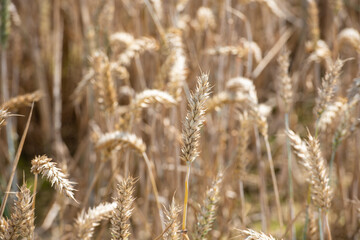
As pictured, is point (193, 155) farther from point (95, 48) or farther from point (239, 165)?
point (95, 48)

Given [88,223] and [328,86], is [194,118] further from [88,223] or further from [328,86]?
[328,86]

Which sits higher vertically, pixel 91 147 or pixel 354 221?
pixel 91 147

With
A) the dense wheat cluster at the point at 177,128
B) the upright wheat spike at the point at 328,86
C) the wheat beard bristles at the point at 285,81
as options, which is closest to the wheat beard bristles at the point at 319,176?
the dense wheat cluster at the point at 177,128

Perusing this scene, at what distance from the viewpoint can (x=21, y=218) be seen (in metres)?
0.77

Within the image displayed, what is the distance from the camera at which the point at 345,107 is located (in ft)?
3.94

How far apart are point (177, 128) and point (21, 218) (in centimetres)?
92

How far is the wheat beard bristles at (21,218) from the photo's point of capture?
2.49ft

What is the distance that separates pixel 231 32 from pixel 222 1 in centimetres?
14

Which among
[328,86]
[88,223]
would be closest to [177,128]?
[328,86]

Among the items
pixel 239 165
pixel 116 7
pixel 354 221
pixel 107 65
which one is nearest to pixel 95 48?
pixel 107 65

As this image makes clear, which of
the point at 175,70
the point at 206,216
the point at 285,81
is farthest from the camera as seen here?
the point at 175,70

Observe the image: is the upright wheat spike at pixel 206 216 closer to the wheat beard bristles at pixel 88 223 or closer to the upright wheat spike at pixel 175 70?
the wheat beard bristles at pixel 88 223

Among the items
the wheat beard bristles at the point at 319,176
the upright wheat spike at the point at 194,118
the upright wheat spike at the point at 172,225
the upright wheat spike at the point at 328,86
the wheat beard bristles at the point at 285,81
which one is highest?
the wheat beard bristles at the point at 285,81

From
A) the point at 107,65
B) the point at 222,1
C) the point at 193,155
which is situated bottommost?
the point at 193,155
